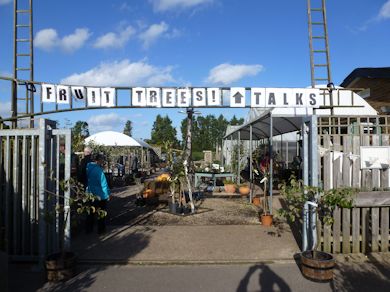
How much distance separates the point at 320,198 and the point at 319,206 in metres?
0.13

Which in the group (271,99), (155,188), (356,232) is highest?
(271,99)

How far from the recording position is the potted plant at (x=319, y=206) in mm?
4871

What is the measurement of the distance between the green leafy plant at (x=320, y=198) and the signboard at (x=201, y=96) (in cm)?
378

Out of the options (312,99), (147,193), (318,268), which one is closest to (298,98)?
(312,99)

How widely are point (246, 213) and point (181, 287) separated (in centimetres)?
503

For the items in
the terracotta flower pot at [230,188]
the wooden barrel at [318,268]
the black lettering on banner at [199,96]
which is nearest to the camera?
the wooden barrel at [318,268]

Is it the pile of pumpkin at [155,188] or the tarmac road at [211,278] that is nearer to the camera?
the tarmac road at [211,278]

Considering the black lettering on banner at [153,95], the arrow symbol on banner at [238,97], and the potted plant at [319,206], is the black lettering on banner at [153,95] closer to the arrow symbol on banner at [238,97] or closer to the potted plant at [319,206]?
the arrow symbol on banner at [238,97]

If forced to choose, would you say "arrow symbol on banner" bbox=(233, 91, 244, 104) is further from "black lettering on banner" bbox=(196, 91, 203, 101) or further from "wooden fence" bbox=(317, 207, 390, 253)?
"wooden fence" bbox=(317, 207, 390, 253)

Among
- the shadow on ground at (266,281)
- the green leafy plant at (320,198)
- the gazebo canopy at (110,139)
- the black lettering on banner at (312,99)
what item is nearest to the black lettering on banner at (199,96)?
the black lettering on banner at (312,99)

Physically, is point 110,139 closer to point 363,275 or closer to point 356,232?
point 356,232

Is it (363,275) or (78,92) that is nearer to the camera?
(363,275)

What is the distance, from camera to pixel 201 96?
906cm

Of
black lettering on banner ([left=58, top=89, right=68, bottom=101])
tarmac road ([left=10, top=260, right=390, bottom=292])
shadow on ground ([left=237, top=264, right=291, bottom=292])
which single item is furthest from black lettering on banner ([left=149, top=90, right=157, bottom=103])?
shadow on ground ([left=237, top=264, right=291, bottom=292])
